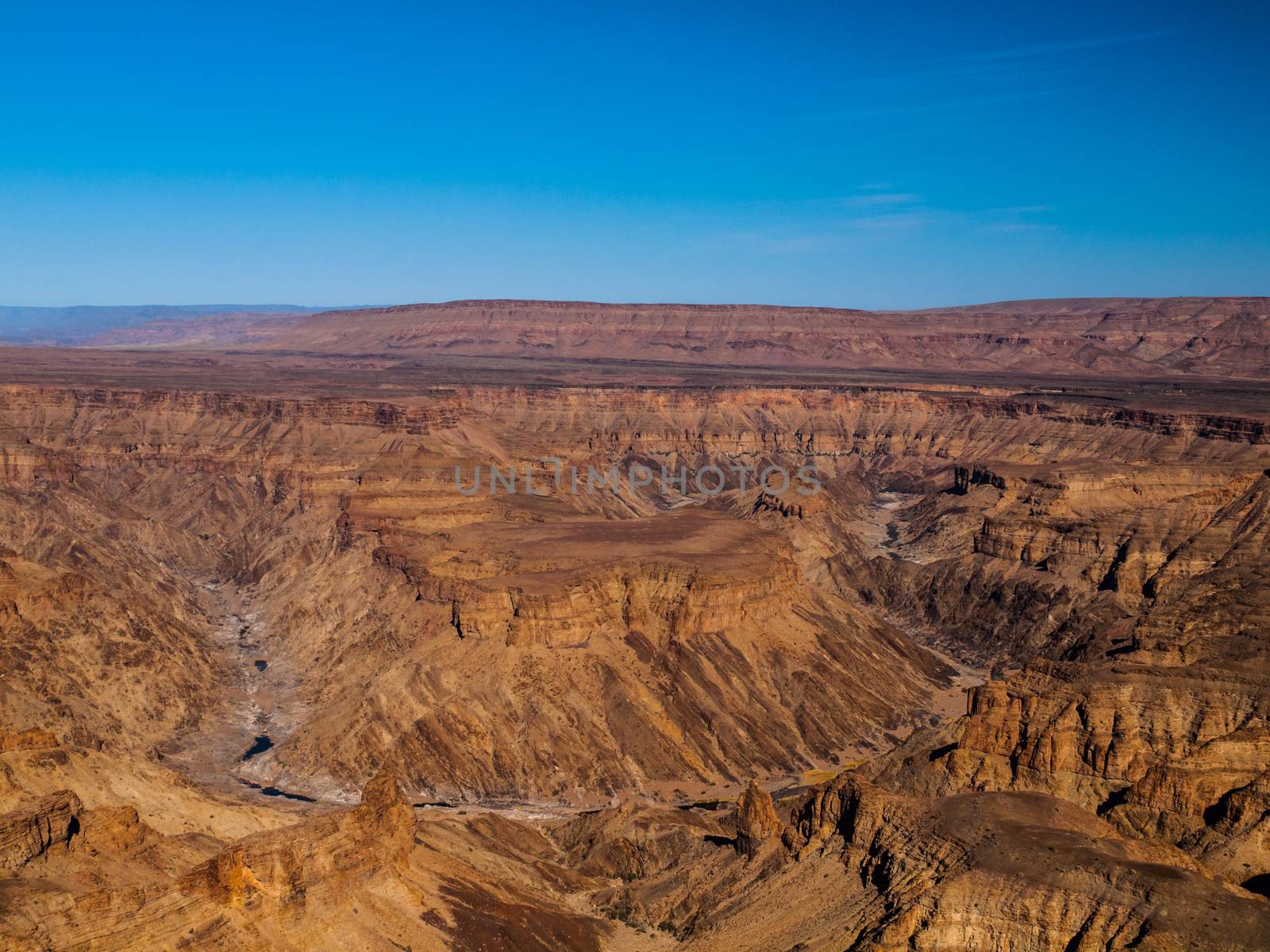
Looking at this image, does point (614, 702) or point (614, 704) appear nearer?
point (614, 704)

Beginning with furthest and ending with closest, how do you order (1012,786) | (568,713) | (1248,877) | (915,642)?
(915,642), (568,713), (1012,786), (1248,877)

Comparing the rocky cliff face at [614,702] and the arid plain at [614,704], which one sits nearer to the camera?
the arid plain at [614,704]

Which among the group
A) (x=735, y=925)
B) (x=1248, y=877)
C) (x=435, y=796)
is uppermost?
(x=1248, y=877)

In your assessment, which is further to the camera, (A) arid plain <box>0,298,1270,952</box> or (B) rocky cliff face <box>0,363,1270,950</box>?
(B) rocky cliff face <box>0,363,1270,950</box>

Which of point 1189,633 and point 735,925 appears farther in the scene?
point 1189,633

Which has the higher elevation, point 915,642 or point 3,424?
point 3,424

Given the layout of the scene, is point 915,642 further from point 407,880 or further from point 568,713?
point 407,880

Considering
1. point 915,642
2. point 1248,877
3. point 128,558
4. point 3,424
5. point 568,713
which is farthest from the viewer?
point 3,424

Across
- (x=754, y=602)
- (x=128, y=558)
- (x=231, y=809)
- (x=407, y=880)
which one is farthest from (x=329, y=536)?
(x=407, y=880)
